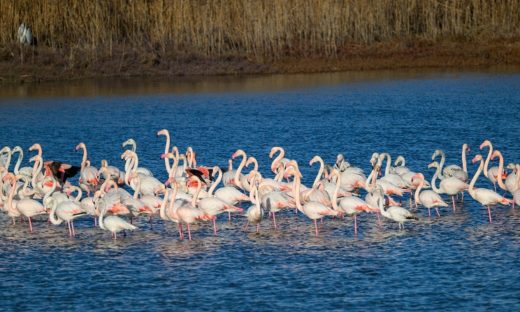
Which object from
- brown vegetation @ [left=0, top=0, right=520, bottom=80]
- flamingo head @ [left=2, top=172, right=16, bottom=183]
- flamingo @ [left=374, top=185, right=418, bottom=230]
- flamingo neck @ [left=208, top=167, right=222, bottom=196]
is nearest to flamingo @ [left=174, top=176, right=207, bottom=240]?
flamingo neck @ [left=208, top=167, right=222, bottom=196]

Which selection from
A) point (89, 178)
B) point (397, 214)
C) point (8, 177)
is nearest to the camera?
point (397, 214)

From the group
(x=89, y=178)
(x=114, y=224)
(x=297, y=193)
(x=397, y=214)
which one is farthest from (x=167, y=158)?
(x=397, y=214)

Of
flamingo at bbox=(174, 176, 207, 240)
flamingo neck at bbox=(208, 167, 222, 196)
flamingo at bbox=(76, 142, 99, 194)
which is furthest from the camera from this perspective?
flamingo at bbox=(76, 142, 99, 194)

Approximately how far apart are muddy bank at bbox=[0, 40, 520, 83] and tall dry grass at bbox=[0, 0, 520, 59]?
0.88 feet

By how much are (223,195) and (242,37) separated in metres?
18.6

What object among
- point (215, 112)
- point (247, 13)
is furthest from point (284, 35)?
point (215, 112)

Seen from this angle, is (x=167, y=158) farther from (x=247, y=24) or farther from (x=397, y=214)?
(x=247, y=24)

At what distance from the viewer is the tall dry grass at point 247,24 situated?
31.0m

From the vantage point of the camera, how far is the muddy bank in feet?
102

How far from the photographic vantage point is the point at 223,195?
44.8 feet

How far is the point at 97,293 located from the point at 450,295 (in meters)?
3.64

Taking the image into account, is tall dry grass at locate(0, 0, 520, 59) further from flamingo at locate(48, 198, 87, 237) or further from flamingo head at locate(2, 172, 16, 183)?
flamingo at locate(48, 198, 87, 237)

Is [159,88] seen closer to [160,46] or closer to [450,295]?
[160,46]

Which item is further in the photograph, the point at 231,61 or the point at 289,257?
the point at 231,61
